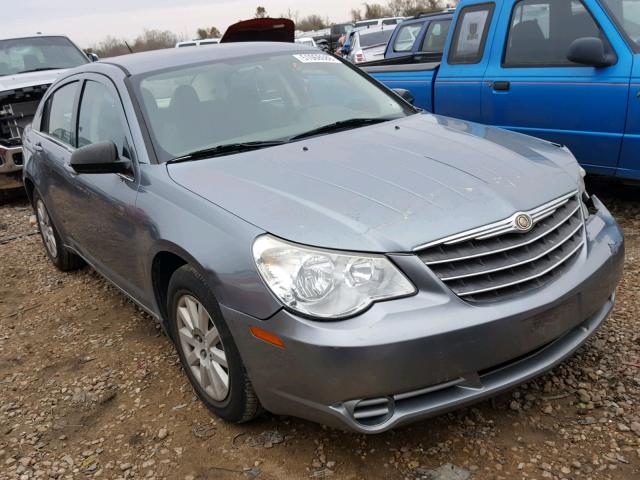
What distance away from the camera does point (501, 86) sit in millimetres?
5207

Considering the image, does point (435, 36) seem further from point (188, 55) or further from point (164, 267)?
point (164, 267)

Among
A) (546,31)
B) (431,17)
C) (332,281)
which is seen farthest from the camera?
(431,17)

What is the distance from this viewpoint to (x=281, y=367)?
2264mm

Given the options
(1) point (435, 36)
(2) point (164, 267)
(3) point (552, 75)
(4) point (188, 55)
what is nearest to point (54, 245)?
(4) point (188, 55)

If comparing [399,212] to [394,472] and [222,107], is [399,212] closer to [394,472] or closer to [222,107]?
[394,472]

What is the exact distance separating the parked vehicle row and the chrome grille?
248 inches

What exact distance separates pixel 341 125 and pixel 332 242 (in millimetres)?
1388

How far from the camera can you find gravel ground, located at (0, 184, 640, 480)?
2416mm

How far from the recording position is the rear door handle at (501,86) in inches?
203

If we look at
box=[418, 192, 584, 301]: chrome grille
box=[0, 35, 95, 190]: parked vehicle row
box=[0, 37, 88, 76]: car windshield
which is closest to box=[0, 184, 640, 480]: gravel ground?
box=[418, 192, 584, 301]: chrome grille

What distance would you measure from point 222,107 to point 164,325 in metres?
1.21

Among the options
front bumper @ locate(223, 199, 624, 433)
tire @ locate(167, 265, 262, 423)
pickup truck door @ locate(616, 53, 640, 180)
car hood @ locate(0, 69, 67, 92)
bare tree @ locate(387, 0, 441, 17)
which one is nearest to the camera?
front bumper @ locate(223, 199, 624, 433)

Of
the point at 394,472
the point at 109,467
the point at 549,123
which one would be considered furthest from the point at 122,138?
the point at 549,123

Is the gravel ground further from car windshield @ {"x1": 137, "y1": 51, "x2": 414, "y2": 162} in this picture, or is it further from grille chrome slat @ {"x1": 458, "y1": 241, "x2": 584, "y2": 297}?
car windshield @ {"x1": 137, "y1": 51, "x2": 414, "y2": 162}
